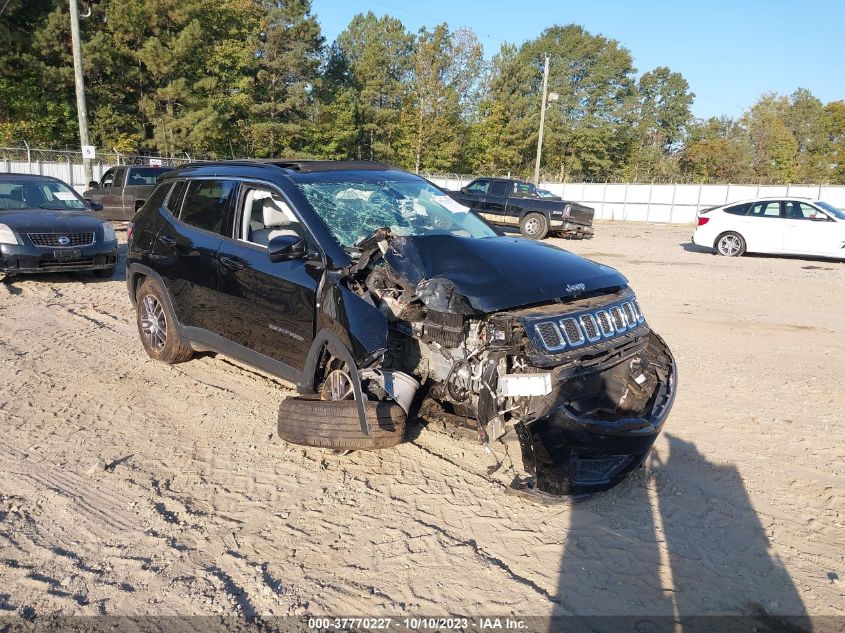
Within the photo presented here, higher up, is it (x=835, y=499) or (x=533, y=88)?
(x=533, y=88)

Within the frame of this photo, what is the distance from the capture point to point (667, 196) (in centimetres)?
3588

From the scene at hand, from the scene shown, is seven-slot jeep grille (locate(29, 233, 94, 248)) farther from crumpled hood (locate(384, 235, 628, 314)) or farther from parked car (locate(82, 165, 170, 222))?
parked car (locate(82, 165, 170, 222))

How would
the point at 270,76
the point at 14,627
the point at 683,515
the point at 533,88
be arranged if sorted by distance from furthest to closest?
the point at 533,88, the point at 270,76, the point at 683,515, the point at 14,627

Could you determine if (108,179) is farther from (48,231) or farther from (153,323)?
(153,323)

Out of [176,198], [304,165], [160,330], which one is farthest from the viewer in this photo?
[160,330]

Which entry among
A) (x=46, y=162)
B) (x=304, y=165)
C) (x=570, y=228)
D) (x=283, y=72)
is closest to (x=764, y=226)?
(x=570, y=228)

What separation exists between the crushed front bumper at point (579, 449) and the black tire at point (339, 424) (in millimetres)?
798

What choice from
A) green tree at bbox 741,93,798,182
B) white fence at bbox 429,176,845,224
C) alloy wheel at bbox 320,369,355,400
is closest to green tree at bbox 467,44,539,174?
white fence at bbox 429,176,845,224

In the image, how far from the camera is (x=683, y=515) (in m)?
3.63

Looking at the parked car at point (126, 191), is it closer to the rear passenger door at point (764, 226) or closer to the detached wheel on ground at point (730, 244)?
the detached wheel on ground at point (730, 244)

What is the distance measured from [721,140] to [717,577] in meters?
73.2

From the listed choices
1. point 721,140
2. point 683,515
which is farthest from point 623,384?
point 721,140

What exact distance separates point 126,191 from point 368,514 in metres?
16.6

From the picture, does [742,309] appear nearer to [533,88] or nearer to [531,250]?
[531,250]
